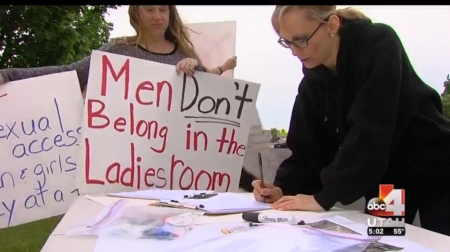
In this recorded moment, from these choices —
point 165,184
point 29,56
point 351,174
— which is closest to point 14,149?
point 165,184

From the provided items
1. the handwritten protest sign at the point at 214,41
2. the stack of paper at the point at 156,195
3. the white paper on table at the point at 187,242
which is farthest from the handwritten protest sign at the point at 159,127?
the white paper on table at the point at 187,242

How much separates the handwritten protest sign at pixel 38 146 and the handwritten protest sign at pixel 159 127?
174 mm

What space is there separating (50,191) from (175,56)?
1.69 feet

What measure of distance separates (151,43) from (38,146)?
427 mm

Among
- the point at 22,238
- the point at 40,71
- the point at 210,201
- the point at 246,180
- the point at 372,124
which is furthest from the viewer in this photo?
the point at 22,238

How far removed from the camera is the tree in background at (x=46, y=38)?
250 cm

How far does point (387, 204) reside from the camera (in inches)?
32.4

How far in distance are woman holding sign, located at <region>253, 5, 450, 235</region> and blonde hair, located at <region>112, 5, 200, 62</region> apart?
588 mm

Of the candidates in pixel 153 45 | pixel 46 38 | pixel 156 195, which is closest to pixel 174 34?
pixel 153 45

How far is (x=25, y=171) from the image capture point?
1.46 m

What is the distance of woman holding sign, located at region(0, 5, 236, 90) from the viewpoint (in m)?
1.51

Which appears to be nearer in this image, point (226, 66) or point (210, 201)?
point (210, 201)

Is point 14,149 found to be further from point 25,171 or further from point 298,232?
point 298,232

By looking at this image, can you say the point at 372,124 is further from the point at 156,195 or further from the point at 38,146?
the point at 38,146
